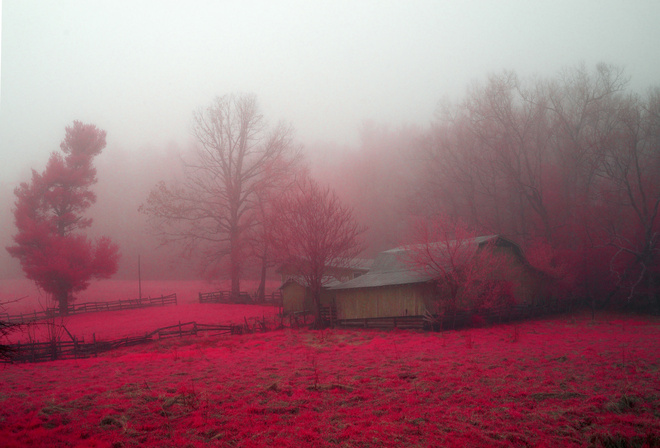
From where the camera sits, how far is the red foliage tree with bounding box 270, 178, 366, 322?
933 inches

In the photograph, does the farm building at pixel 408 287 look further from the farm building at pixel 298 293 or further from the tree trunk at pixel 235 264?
the tree trunk at pixel 235 264

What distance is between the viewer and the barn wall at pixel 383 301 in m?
23.1

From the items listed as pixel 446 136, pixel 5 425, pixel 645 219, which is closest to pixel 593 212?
pixel 645 219

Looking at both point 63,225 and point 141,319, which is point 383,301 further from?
point 63,225

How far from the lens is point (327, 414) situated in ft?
25.8

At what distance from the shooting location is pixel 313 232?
23.7 m

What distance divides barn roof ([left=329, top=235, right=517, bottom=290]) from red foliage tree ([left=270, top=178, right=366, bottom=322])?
299 centimetres

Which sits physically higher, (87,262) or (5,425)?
(87,262)

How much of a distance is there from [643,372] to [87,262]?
111ft

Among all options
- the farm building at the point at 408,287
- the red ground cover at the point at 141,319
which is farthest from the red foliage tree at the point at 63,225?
the farm building at the point at 408,287

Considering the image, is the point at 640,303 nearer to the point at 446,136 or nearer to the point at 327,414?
the point at 446,136

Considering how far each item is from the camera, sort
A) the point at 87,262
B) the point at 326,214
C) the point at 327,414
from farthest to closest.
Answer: the point at 87,262 → the point at 326,214 → the point at 327,414

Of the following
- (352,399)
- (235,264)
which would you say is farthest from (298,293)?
(352,399)

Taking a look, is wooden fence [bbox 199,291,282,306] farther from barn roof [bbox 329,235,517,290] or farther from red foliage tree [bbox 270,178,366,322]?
red foliage tree [bbox 270,178,366,322]
